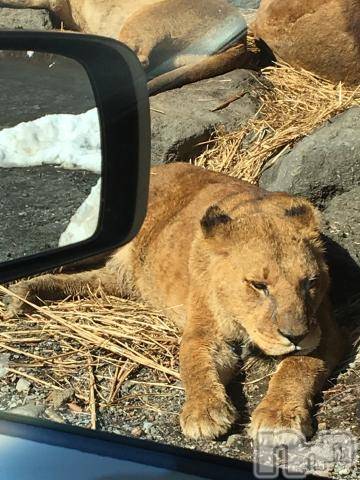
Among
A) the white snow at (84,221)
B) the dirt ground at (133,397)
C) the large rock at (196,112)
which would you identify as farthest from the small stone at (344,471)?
the large rock at (196,112)

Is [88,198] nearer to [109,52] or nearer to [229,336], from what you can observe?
[109,52]

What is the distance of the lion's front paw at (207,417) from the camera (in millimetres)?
2975

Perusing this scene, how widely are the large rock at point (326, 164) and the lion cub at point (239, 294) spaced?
24 cm

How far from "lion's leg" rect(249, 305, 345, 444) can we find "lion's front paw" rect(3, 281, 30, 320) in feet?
4.15

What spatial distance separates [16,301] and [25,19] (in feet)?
9.63

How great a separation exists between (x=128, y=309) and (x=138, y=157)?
189 centimetres

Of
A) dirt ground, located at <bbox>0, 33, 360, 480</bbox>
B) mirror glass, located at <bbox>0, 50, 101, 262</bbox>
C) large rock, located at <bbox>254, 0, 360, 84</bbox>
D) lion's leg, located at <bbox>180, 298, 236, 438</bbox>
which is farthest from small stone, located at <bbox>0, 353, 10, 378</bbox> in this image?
large rock, located at <bbox>254, 0, 360, 84</bbox>

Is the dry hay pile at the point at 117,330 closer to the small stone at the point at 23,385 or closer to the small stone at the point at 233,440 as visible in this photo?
the small stone at the point at 23,385

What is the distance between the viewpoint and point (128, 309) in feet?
13.5

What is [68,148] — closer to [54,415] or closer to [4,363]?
[54,415]

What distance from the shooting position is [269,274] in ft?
10.8

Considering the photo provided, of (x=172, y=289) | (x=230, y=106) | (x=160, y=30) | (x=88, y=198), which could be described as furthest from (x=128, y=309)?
(x=160, y=30)

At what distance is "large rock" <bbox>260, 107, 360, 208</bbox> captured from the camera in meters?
4.14

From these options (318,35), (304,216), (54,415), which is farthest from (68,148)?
(318,35)
